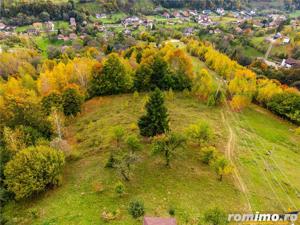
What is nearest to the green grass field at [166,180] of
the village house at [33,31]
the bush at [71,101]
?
the bush at [71,101]

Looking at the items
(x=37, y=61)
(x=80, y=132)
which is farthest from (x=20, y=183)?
(x=37, y=61)

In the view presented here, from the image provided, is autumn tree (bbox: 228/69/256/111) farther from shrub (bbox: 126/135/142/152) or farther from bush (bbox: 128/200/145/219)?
bush (bbox: 128/200/145/219)

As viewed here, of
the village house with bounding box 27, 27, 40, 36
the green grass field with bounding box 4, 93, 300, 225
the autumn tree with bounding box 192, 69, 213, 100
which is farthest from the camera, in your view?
the village house with bounding box 27, 27, 40, 36

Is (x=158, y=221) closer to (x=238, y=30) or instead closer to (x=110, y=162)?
(x=110, y=162)

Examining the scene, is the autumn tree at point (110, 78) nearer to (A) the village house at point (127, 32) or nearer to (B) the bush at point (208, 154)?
(B) the bush at point (208, 154)

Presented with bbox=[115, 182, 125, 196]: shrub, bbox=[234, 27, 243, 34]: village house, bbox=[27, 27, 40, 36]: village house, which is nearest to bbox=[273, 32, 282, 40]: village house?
bbox=[234, 27, 243, 34]: village house

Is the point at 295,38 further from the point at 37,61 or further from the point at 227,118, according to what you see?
the point at 37,61
